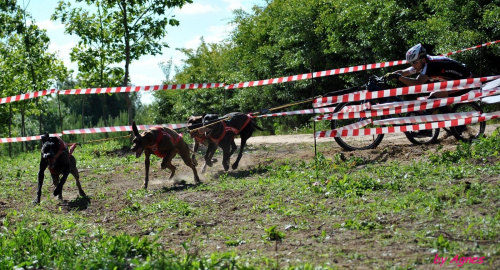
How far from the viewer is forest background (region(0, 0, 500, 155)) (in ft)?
45.3

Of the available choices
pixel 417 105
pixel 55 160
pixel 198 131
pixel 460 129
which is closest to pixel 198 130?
pixel 198 131

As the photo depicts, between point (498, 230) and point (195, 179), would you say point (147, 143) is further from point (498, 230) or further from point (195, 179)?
point (498, 230)

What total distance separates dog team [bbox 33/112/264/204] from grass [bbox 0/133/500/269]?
1.97 feet

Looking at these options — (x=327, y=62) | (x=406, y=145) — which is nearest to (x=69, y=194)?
(x=406, y=145)

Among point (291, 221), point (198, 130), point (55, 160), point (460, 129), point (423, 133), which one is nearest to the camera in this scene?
point (291, 221)

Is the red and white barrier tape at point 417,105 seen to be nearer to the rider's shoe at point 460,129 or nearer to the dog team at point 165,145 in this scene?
the rider's shoe at point 460,129

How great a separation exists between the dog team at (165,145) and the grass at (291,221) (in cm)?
60

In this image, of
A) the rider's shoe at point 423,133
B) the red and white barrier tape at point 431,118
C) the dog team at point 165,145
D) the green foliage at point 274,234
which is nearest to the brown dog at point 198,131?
the dog team at point 165,145

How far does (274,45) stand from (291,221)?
646 inches

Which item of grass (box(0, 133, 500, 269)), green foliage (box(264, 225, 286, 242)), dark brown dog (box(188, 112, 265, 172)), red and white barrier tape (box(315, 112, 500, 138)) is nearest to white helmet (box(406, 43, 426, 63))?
red and white barrier tape (box(315, 112, 500, 138))

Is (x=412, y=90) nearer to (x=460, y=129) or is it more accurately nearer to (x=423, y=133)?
(x=423, y=133)

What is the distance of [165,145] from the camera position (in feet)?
33.6

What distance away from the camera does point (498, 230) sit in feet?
16.1

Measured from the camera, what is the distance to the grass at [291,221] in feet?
16.0
